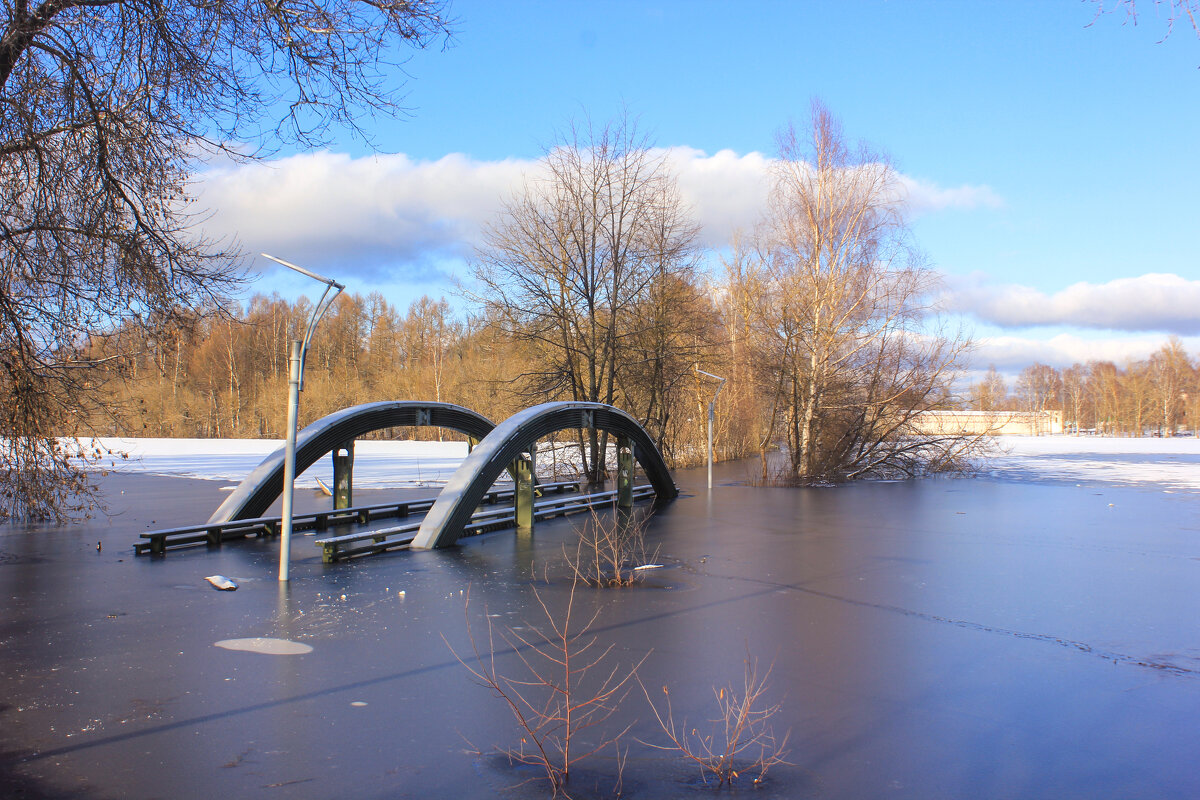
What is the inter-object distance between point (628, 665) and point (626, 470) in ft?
41.7

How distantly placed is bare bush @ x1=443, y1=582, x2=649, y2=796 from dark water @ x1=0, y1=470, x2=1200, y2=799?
0.42ft

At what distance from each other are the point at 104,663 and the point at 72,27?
6.95 m

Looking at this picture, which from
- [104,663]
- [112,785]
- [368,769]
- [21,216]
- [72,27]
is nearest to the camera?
[112,785]

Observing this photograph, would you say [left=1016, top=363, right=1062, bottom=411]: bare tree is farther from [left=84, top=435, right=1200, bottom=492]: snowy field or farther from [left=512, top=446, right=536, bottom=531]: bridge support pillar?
[left=512, top=446, right=536, bottom=531]: bridge support pillar

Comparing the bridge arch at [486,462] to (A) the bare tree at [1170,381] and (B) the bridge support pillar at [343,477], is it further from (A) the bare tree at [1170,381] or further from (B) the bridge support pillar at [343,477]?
(A) the bare tree at [1170,381]

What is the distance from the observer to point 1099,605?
919 centimetres

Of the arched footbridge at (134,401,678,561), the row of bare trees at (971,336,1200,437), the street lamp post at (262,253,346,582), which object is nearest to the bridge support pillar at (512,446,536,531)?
the arched footbridge at (134,401,678,561)

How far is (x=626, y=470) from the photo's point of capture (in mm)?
19266

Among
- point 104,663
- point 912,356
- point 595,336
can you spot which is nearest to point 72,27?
point 104,663

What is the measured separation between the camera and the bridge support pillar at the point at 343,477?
15938 mm

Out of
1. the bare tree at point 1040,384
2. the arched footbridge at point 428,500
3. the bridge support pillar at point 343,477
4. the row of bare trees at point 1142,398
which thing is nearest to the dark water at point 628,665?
the arched footbridge at point 428,500

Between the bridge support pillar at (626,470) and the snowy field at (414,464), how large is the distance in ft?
26.4

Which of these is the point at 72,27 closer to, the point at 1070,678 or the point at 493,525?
the point at 493,525

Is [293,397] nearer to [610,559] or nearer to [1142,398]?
[610,559]
